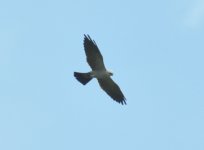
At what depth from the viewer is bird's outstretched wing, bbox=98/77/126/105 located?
3659 centimetres

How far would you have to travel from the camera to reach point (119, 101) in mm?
37188

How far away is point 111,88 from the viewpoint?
121 feet

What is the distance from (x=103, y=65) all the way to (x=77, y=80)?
1.11m

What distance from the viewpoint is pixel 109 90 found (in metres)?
36.8

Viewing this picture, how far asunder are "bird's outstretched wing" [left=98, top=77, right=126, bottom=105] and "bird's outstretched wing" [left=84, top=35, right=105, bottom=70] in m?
0.57

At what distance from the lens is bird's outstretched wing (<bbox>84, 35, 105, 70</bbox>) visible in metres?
36.1

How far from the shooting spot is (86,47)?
3625cm

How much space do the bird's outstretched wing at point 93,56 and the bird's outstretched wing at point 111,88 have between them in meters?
0.57

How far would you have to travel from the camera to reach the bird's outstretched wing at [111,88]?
36594mm

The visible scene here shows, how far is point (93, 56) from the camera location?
118ft

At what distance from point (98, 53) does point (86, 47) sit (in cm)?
52

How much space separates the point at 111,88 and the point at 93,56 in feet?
4.99

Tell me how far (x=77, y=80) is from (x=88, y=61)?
83cm

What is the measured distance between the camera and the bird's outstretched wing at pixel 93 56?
36094mm
